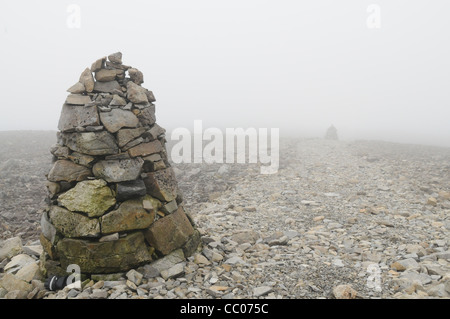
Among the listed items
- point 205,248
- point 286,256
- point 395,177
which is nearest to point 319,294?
point 286,256

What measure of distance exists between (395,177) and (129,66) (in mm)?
17514

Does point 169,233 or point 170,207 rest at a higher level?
point 170,207

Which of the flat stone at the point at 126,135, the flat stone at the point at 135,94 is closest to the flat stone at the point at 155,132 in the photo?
the flat stone at the point at 126,135

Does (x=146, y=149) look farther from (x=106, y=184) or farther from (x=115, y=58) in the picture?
(x=115, y=58)

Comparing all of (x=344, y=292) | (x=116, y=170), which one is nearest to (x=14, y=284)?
(x=116, y=170)

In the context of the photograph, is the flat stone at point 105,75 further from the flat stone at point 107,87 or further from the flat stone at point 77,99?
the flat stone at point 77,99

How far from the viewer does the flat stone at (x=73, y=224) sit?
7.03 m

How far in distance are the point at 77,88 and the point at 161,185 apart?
11.7 feet

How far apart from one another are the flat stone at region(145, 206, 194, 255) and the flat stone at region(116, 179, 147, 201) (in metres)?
1.01

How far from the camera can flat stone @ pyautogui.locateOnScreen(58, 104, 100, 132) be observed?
7.30 meters

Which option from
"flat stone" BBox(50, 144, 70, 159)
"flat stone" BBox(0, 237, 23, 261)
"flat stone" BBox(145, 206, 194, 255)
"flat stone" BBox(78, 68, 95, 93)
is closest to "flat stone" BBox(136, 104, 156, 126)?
"flat stone" BBox(78, 68, 95, 93)

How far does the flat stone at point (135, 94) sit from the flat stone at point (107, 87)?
1.14 ft

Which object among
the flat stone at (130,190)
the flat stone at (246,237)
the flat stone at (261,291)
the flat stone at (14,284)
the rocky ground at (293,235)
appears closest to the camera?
the flat stone at (261,291)

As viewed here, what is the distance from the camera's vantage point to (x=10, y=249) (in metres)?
9.23
